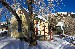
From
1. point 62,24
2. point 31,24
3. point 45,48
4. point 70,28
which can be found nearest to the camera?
point 45,48

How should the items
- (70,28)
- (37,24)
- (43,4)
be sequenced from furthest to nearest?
(70,28), (37,24), (43,4)

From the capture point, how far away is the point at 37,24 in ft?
103

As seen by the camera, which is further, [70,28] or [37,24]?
[70,28]

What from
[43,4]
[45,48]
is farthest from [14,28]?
[45,48]

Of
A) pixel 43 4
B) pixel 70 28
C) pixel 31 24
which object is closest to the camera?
pixel 31 24

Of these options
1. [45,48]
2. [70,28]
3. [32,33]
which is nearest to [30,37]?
[32,33]

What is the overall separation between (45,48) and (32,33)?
2078mm

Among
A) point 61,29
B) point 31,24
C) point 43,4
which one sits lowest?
point 61,29

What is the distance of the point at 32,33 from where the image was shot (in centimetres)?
1803

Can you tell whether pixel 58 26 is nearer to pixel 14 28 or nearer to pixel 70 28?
pixel 70 28

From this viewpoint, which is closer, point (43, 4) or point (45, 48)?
point (45, 48)

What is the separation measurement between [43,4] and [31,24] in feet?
14.3

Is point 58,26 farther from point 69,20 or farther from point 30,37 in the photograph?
point 30,37

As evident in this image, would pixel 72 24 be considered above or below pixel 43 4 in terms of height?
below
